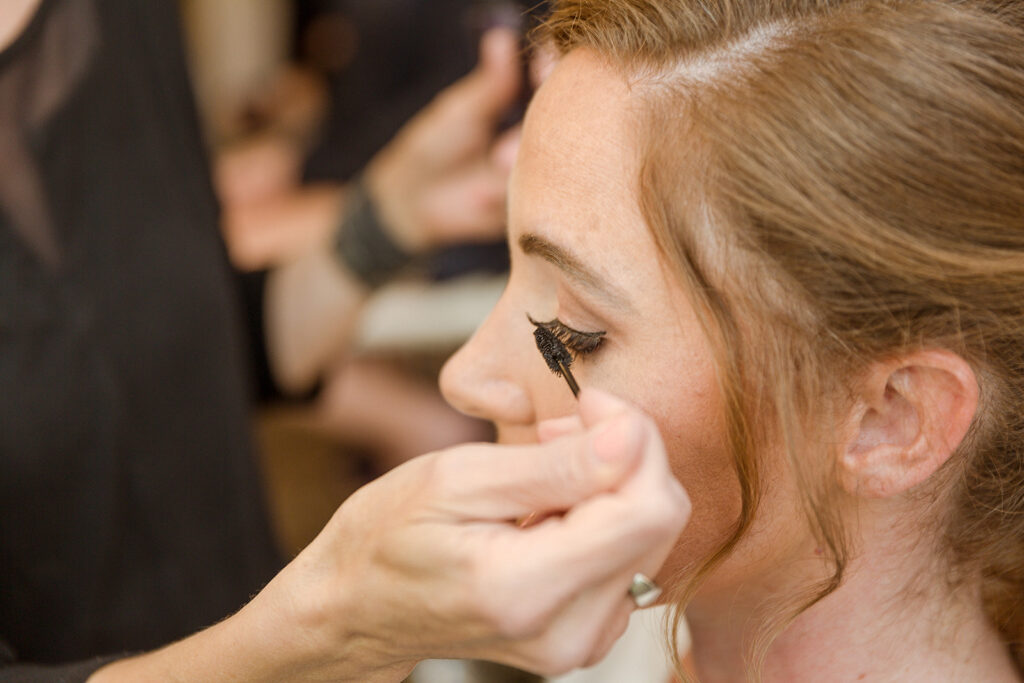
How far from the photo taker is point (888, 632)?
2.69 ft

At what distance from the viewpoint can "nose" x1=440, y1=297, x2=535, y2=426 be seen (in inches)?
33.6

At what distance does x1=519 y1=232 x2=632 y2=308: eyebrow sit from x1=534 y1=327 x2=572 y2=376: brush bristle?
0.06 meters

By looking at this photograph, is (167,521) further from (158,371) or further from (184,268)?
(184,268)

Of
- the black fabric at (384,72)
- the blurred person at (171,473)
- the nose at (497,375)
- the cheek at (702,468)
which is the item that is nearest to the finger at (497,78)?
the blurred person at (171,473)

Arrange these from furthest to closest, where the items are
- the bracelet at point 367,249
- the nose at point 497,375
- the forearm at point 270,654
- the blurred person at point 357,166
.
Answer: the blurred person at point 357,166 → the bracelet at point 367,249 → the nose at point 497,375 → the forearm at point 270,654

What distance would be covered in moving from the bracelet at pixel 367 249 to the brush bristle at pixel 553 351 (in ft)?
2.41

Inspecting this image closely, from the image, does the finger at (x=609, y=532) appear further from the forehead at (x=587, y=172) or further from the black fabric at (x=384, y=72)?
the black fabric at (x=384, y=72)

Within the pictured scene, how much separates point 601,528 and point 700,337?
25 cm

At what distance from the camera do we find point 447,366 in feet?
2.90

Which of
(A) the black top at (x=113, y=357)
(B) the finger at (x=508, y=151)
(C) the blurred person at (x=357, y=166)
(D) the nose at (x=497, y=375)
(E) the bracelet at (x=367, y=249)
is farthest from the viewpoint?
(C) the blurred person at (x=357, y=166)

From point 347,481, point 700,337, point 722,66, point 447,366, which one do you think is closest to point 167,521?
point 447,366

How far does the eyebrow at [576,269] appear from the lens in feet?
2.43

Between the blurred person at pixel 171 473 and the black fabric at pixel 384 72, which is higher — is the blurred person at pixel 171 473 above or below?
below

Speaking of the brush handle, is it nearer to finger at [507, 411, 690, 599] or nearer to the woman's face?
the woman's face
